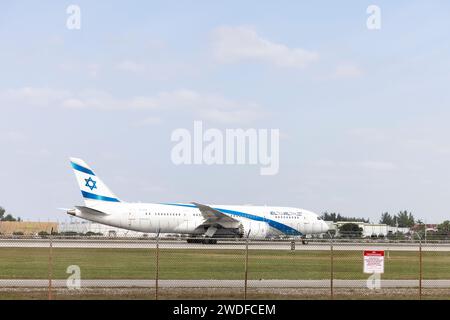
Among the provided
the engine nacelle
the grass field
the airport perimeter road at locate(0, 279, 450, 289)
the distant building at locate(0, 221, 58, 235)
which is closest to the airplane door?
the engine nacelle

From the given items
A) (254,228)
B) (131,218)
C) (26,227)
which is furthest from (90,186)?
(26,227)

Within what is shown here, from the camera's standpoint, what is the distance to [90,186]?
60781 millimetres

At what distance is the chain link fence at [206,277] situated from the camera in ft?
69.1

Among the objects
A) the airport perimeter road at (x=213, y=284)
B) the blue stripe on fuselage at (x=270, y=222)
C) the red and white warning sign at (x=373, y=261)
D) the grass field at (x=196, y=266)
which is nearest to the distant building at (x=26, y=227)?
the blue stripe on fuselage at (x=270, y=222)

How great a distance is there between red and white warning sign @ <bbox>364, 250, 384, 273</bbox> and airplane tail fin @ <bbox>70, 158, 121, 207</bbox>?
43471mm

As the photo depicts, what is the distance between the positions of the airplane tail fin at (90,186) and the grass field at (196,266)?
16.2 meters

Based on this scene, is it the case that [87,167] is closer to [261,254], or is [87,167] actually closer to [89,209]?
[89,209]

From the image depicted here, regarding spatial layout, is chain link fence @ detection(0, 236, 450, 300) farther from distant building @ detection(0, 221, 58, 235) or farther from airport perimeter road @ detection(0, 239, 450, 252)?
distant building @ detection(0, 221, 58, 235)
